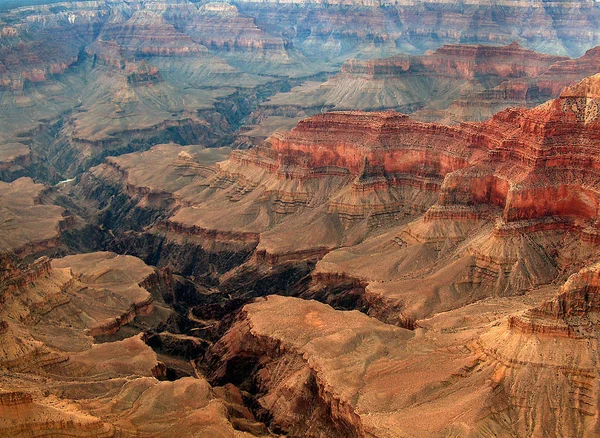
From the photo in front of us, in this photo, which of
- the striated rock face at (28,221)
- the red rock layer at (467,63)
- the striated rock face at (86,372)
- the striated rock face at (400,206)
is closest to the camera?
the striated rock face at (86,372)

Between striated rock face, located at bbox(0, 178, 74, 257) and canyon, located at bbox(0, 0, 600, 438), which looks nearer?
canyon, located at bbox(0, 0, 600, 438)

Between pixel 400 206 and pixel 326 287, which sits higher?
pixel 400 206

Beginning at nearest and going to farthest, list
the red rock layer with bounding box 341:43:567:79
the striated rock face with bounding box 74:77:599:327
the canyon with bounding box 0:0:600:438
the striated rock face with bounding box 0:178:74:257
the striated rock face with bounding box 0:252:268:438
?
the striated rock face with bounding box 0:252:268:438 → the canyon with bounding box 0:0:600:438 → the striated rock face with bounding box 74:77:599:327 → the striated rock face with bounding box 0:178:74:257 → the red rock layer with bounding box 341:43:567:79

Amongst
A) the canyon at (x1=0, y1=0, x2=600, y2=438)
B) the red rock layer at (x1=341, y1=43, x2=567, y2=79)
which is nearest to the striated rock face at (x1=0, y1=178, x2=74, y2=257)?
the canyon at (x1=0, y1=0, x2=600, y2=438)

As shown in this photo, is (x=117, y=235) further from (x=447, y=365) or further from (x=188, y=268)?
(x=447, y=365)

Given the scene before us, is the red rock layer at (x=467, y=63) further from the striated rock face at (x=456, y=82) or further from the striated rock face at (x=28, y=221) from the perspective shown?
the striated rock face at (x=28, y=221)

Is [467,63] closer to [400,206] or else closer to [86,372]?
[400,206]

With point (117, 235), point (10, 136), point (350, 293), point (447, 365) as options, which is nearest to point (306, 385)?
point (447, 365)

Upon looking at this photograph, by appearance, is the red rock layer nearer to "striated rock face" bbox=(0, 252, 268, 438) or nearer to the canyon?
the canyon

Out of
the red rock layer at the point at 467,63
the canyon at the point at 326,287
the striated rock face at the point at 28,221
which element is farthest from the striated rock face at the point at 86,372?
the red rock layer at the point at 467,63

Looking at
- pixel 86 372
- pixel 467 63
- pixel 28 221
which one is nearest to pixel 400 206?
pixel 86 372

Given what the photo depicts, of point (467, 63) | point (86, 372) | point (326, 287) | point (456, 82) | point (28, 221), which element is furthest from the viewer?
point (456, 82)
